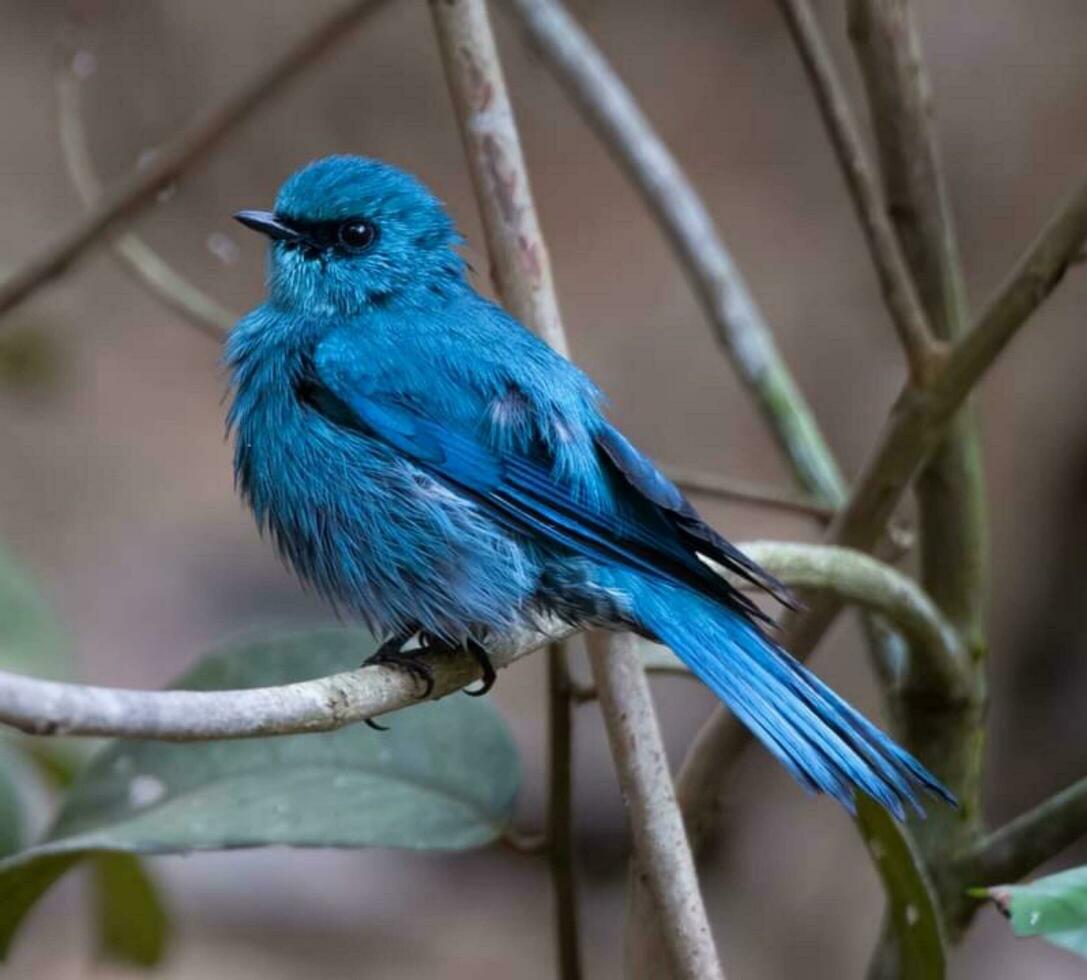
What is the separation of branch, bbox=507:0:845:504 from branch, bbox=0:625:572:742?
124 cm

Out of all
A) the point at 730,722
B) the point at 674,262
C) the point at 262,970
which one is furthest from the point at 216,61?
the point at 730,722

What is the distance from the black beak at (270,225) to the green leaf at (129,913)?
114 cm

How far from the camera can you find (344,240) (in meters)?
2.94

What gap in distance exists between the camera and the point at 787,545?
2424 mm

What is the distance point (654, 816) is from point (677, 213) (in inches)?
54.2

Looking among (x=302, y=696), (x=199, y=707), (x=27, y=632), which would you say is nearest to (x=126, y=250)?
(x=27, y=632)

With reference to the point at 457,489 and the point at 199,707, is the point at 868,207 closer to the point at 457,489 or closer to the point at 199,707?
the point at 457,489

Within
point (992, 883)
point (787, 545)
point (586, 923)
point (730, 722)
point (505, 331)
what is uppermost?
point (505, 331)

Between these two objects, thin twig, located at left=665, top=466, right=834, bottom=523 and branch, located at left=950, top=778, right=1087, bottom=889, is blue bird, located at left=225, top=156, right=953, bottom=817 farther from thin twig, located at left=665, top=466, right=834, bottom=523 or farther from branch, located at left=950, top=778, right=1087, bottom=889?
thin twig, located at left=665, top=466, right=834, bottom=523

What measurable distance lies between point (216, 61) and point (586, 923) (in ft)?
10.4

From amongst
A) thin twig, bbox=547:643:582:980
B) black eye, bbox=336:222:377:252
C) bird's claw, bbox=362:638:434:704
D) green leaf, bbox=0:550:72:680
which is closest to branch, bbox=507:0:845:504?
black eye, bbox=336:222:377:252

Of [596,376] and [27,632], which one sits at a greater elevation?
[27,632]

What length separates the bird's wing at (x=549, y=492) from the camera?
96.2 inches

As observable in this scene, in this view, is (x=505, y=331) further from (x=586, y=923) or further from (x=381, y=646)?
(x=586, y=923)
